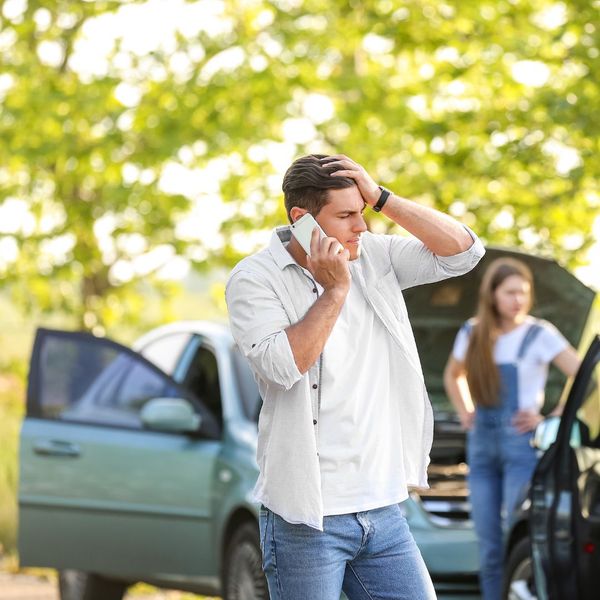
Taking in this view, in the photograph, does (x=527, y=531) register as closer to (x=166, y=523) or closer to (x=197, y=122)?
(x=166, y=523)

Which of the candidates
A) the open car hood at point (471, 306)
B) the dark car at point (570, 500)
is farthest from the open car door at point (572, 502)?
→ the open car hood at point (471, 306)

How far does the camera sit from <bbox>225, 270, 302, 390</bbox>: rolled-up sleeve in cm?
378

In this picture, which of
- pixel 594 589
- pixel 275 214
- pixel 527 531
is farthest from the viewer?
pixel 275 214

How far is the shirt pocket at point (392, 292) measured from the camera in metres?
4.13

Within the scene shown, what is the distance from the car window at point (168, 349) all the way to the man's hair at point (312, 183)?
443 cm

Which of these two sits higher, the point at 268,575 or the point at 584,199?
the point at 584,199

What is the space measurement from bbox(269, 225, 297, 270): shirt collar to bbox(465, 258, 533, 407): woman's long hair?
3324 mm

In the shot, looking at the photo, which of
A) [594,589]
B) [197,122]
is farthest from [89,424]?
[197,122]

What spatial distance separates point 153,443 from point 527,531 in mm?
2122

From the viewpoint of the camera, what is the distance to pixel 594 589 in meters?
5.94

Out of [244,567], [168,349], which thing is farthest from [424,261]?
[168,349]

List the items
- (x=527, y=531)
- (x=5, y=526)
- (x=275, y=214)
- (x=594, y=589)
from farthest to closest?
(x=275, y=214), (x=5, y=526), (x=527, y=531), (x=594, y=589)

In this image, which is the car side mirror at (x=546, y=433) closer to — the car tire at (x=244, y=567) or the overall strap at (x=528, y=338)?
the overall strap at (x=528, y=338)

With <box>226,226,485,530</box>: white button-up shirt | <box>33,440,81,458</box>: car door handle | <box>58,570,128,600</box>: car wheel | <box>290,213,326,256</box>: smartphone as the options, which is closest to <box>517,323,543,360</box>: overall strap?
<box>33,440,81,458</box>: car door handle
